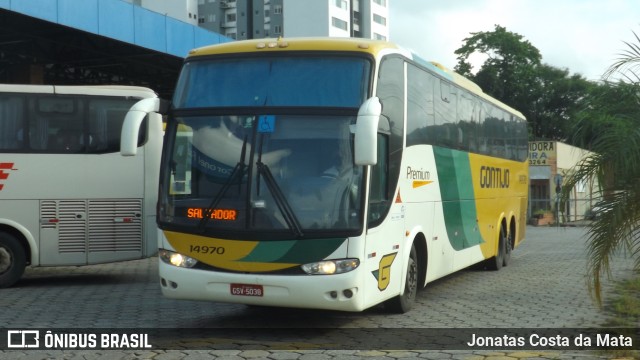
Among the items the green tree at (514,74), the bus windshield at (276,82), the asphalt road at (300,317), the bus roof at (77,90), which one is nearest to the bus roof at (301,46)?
the bus windshield at (276,82)

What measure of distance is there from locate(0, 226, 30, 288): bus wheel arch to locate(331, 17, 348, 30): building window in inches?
3309

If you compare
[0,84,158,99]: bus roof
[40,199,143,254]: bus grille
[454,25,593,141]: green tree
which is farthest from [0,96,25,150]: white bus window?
[454,25,593,141]: green tree

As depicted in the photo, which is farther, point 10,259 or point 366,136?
point 10,259

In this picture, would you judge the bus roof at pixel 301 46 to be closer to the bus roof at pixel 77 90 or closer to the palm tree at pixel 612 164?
the palm tree at pixel 612 164

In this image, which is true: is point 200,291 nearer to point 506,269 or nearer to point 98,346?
point 98,346

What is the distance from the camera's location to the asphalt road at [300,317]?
8227 millimetres

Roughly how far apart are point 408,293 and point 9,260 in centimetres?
711

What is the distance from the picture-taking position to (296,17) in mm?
95000

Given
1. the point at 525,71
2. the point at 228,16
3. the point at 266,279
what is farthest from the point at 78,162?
the point at 228,16

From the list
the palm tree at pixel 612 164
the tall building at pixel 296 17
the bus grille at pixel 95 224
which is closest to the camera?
the palm tree at pixel 612 164

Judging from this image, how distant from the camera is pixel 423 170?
1146 cm

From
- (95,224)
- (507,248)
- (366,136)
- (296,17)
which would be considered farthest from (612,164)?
(296,17)

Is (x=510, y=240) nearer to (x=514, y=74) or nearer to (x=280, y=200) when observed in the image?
(x=280, y=200)

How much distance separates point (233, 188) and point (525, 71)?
61.3 metres
